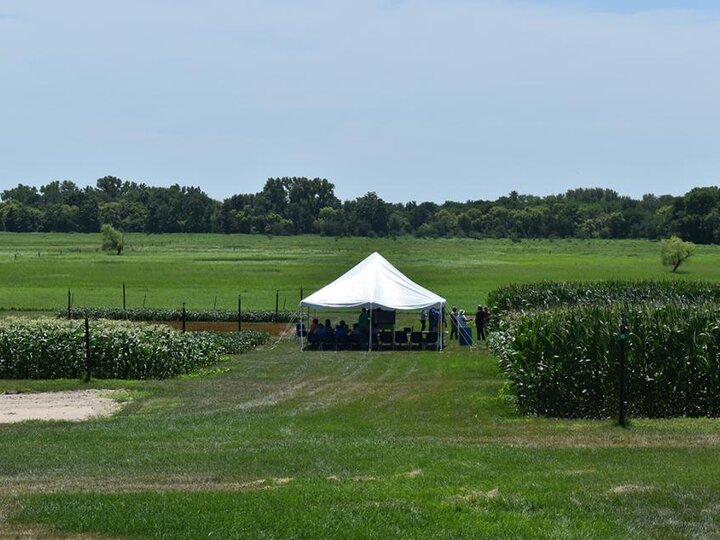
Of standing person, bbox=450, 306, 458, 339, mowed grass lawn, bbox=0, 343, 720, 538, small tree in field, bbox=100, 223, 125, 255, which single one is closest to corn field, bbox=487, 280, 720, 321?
standing person, bbox=450, 306, 458, 339

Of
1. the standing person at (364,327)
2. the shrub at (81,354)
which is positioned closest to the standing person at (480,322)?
the standing person at (364,327)

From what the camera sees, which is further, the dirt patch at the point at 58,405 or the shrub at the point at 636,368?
the dirt patch at the point at 58,405

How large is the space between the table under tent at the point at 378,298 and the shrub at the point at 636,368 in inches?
583

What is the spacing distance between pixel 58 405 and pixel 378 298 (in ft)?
47.7

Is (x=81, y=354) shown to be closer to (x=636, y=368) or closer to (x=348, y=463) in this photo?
(x=636, y=368)

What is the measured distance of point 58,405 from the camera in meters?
23.7

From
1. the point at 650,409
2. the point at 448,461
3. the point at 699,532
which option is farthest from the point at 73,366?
the point at 699,532

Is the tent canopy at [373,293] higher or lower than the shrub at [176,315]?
higher

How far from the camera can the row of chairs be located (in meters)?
37.2

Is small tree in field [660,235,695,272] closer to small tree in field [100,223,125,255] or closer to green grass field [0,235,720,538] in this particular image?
small tree in field [100,223,125,255]

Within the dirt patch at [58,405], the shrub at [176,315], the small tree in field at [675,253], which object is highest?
the small tree in field at [675,253]

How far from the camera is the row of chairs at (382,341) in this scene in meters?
37.2

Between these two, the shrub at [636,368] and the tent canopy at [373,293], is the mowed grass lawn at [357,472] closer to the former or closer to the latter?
the shrub at [636,368]

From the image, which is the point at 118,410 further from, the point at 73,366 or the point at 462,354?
the point at 462,354
